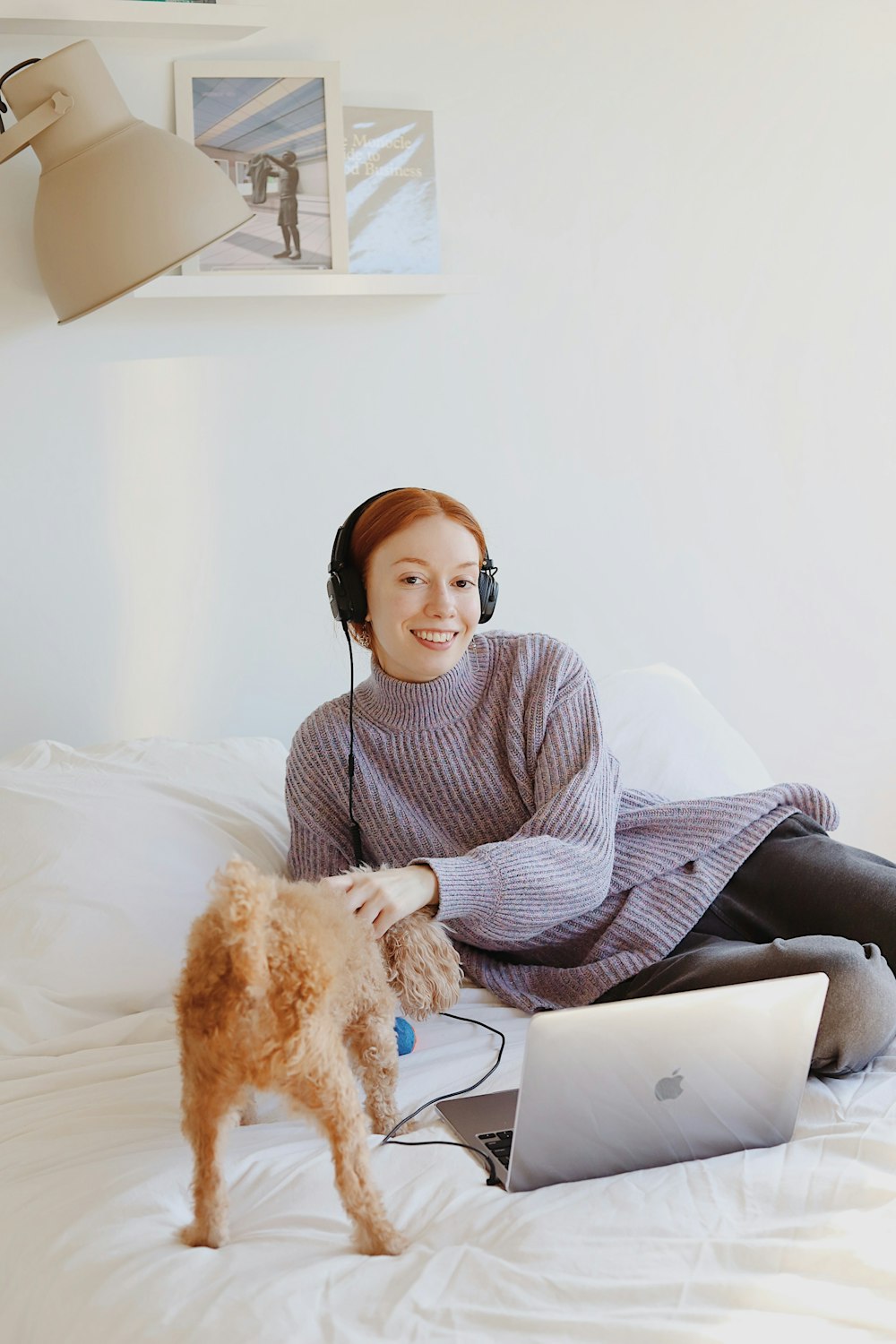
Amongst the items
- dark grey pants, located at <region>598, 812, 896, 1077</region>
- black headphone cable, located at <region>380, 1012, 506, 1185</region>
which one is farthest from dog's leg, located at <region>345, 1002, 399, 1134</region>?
dark grey pants, located at <region>598, 812, 896, 1077</region>

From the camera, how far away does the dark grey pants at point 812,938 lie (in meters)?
1.22

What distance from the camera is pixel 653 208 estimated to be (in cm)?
234

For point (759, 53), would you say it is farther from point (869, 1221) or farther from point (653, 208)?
point (869, 1221)

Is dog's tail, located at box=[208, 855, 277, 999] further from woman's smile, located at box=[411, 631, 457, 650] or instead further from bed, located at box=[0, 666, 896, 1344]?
woman's smile, located at box=[411, 631, 457, 650]

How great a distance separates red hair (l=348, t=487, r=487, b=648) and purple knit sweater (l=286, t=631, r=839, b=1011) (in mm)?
147

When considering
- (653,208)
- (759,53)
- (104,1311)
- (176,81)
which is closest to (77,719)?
(176,81)

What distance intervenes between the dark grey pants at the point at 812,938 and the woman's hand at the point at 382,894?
1.16 ft

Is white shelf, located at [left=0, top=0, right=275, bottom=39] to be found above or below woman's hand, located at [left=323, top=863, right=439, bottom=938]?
above

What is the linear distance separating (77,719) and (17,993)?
2.22 feet

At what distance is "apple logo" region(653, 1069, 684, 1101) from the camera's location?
1.03m

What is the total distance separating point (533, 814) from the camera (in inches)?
59.8

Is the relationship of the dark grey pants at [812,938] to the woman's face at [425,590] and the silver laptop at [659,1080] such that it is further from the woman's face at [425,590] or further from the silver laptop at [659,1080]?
the woman's face at [425,590]

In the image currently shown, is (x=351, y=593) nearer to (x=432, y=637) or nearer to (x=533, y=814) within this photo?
(x=432, y=637)

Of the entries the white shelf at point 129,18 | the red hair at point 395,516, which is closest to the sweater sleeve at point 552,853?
the red hair at point 395,516
